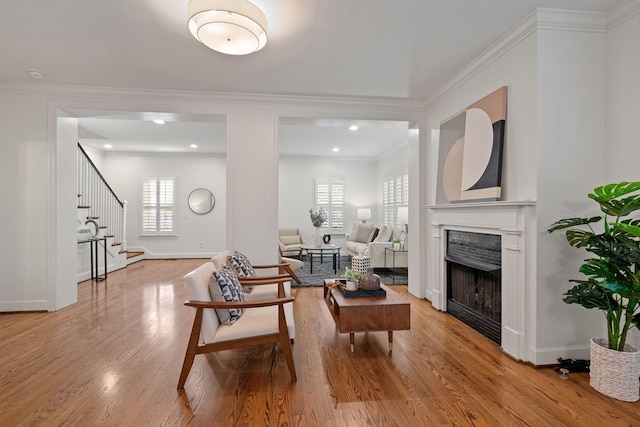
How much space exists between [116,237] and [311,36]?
6.80 m

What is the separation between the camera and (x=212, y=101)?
13.2 ft

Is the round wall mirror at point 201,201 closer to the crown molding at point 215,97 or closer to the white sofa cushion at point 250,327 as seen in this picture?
the crown molding at point 215,97

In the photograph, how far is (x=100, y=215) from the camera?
662 centimetres

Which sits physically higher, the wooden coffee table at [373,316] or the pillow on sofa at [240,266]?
the pillow on sofa at [240,266]

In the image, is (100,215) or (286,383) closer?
(286,383)

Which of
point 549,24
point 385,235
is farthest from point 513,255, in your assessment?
point 385,235

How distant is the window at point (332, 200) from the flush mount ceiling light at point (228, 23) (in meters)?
6.33

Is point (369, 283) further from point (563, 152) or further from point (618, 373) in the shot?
point (563, 152)

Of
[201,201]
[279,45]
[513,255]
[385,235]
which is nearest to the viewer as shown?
[513,255]

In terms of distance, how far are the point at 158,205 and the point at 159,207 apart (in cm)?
6

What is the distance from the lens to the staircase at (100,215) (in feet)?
18.6

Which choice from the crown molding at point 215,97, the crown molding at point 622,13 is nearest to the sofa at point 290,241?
the crown molding at point 215,97

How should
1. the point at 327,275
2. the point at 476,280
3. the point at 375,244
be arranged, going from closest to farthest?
1. the point at 476,280
2. the point at 327,275
3. the point at 375,244

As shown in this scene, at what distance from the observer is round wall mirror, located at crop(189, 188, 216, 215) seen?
8273mm
